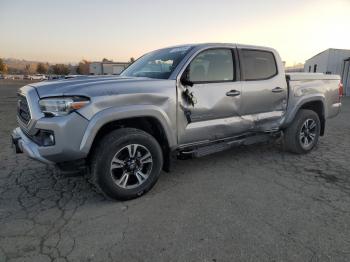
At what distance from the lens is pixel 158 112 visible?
3.45 m

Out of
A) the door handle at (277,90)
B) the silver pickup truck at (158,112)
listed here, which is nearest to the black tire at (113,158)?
the silver pickup truck at (158,112)

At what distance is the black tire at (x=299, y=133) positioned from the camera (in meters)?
5.26

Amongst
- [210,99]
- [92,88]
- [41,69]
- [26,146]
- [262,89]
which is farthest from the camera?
[41,69]

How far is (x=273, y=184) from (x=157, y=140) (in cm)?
174

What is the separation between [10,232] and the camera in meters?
2.77

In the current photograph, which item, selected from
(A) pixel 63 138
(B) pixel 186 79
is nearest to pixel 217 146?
(B) pixel 186 79

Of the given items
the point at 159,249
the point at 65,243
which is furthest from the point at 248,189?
the point at 65,243

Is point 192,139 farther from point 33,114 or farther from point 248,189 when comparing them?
point 33,114

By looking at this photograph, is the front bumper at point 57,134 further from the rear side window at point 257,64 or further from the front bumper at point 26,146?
the rear side window at point 257,64

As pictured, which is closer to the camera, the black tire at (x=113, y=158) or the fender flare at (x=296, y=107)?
the black tire at (x=113, y=158)

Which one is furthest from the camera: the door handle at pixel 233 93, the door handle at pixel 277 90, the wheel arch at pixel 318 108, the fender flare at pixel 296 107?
Answer: the wheel arch at pixel 318 108

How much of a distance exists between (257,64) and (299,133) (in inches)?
62.9

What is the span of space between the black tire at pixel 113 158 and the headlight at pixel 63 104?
50cm

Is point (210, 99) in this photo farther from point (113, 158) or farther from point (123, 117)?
point (113, 158)
